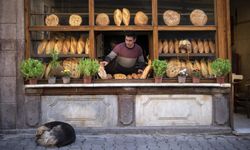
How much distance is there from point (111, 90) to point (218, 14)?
8.61 feet

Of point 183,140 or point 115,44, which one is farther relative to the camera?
point 115,44

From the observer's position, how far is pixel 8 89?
8.27 meters

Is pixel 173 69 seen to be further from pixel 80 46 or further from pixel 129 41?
pixel 80 46

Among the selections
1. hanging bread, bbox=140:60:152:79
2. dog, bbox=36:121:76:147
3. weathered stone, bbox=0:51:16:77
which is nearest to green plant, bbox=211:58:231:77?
hanging bread, bbox=140:60:152:79

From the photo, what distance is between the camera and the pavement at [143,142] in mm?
7301

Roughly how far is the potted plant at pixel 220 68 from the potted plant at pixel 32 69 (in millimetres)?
3337

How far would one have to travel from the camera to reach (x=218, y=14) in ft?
27.9

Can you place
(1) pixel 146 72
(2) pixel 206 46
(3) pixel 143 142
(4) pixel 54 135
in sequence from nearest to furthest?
(4) pixel 54 135, (3) pixel 143 142, (1) pixel 146 72, (2) pixel 206 46

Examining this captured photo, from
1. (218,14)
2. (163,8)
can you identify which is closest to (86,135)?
(163,8)

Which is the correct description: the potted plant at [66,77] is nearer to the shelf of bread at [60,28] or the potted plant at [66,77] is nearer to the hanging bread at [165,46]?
the shelf of bread at [60,28]

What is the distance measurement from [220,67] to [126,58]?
6.20 feet

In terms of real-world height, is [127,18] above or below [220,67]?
above

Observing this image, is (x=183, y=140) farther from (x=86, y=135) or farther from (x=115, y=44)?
(x=115, y=44)

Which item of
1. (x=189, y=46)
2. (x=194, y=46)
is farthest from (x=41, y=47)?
(x=194, y=46)
